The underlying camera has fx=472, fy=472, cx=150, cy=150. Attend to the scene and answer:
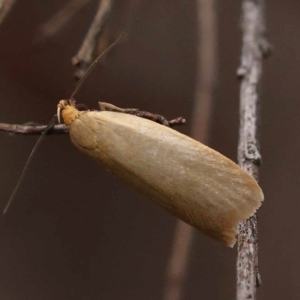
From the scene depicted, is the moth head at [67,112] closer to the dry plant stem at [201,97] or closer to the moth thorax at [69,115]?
the moth thorax at [69,115]

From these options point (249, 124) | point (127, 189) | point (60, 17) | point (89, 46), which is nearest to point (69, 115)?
point (89, 46)

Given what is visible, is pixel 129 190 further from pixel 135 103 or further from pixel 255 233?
pixel 255 233

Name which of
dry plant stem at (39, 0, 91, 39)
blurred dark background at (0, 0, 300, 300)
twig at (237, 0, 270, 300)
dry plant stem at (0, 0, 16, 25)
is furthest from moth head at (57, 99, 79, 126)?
blurred dark background at (0, 0, 300, 300)

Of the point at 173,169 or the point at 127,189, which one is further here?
the point at 127,189

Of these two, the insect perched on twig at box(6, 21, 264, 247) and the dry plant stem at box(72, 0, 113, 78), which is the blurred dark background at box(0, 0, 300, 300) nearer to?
the dry plant stem at box(72, 0, 113, 78)

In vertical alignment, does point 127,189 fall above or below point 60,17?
below

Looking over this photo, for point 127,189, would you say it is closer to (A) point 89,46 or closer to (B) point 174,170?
(A) point 89,46

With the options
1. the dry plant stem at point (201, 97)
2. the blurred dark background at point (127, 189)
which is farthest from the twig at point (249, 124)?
the blurred dark background at point (127, 189)

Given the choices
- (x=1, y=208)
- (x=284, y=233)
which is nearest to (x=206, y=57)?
(x=284, y=233)
